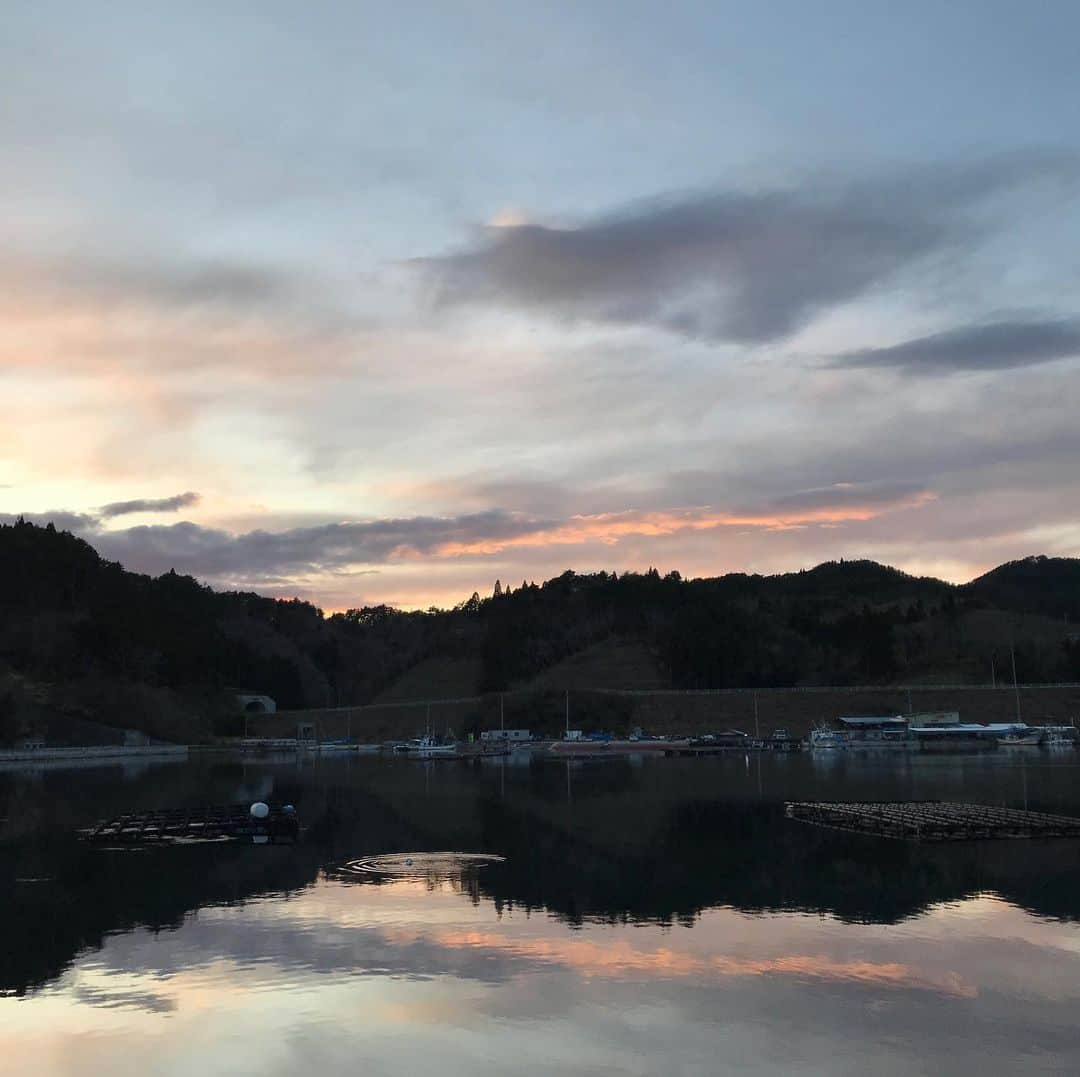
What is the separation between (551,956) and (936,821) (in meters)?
37.5

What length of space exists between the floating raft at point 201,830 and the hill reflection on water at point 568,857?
1.72m

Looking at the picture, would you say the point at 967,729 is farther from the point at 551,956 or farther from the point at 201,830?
the point at 551,956

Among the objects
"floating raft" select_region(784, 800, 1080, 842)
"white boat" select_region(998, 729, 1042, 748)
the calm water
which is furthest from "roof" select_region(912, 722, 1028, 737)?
the calm water

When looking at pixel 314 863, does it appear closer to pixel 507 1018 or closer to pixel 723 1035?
pixel 507 1018

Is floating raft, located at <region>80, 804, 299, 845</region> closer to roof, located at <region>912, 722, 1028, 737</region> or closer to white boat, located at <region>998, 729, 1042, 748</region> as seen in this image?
white boat, located at <region>998, 729, 1042, 748</region>

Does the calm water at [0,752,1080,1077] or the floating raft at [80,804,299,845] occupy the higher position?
the floating raft at [80,804,299,845]

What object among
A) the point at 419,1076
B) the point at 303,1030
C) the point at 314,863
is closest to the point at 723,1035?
the point at 419,1076

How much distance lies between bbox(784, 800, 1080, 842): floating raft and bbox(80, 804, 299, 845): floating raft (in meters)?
32.7

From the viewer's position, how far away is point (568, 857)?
60.5 meters

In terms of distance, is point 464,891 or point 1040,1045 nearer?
point 1040,1045

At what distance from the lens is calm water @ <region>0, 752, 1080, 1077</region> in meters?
28.8

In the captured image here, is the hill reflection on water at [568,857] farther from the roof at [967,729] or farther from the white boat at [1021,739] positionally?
the roof at [967,729]

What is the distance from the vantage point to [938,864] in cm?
5597

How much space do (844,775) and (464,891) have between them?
3167 inches
